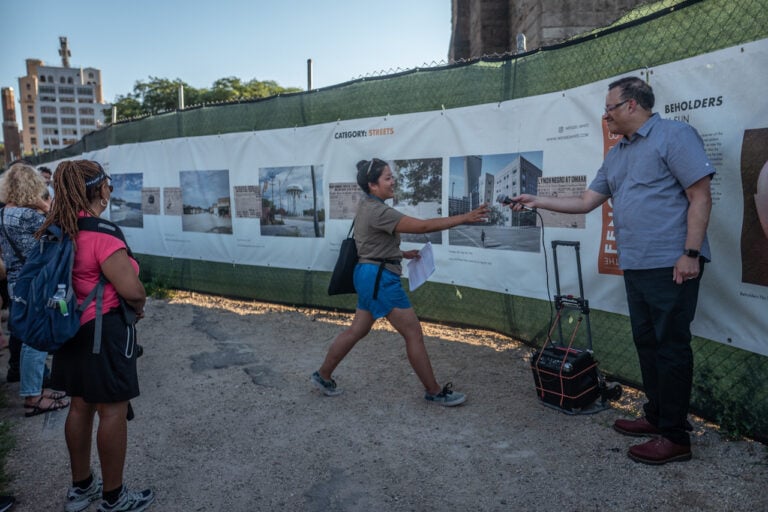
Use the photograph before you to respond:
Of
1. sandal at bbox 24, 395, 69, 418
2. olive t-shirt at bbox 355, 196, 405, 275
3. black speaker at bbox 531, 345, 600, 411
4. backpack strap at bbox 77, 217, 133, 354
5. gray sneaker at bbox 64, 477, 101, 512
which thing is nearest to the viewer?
backpack strap at bbox 77, 217, 133, 354

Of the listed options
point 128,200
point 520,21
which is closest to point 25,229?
point 128,200

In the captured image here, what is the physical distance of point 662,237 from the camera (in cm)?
334

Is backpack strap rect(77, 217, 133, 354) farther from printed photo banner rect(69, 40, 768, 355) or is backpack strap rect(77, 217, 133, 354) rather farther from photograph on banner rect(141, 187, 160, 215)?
photograph on banner rect(141, 187, 160, 215)

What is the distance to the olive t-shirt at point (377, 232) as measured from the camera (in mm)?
4348

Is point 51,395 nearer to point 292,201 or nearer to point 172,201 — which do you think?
point 292,201

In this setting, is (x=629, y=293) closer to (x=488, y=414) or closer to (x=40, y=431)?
(x=488, y=414)

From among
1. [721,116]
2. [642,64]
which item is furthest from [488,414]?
[642,64]

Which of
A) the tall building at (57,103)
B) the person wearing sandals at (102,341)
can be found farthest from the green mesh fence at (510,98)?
the tall building at (57,103)

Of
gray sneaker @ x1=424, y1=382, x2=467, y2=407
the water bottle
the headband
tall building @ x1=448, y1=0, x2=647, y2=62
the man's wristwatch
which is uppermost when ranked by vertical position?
tall building @ x1=448, y1=0, x2=647, y2=62

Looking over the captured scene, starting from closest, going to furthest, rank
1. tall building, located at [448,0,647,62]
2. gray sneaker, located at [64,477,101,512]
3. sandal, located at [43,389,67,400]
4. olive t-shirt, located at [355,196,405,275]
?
gray sneaker, located at [64,477,101,512] → olive t-shirt, located at [355,196,405,275] → sandal, located at [43,389,67,400] → tall building, located at [448,0,647,62]

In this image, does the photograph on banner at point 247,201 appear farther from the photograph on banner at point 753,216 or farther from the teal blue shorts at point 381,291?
the photograph on banner at point 753,216

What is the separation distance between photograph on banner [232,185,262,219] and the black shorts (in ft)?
17.2

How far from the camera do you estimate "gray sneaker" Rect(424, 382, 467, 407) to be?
4508 mm

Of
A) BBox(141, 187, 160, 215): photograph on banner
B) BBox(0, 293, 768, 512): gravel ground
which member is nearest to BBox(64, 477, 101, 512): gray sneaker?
BBox(0, 293, 768, 512): gravel ground
